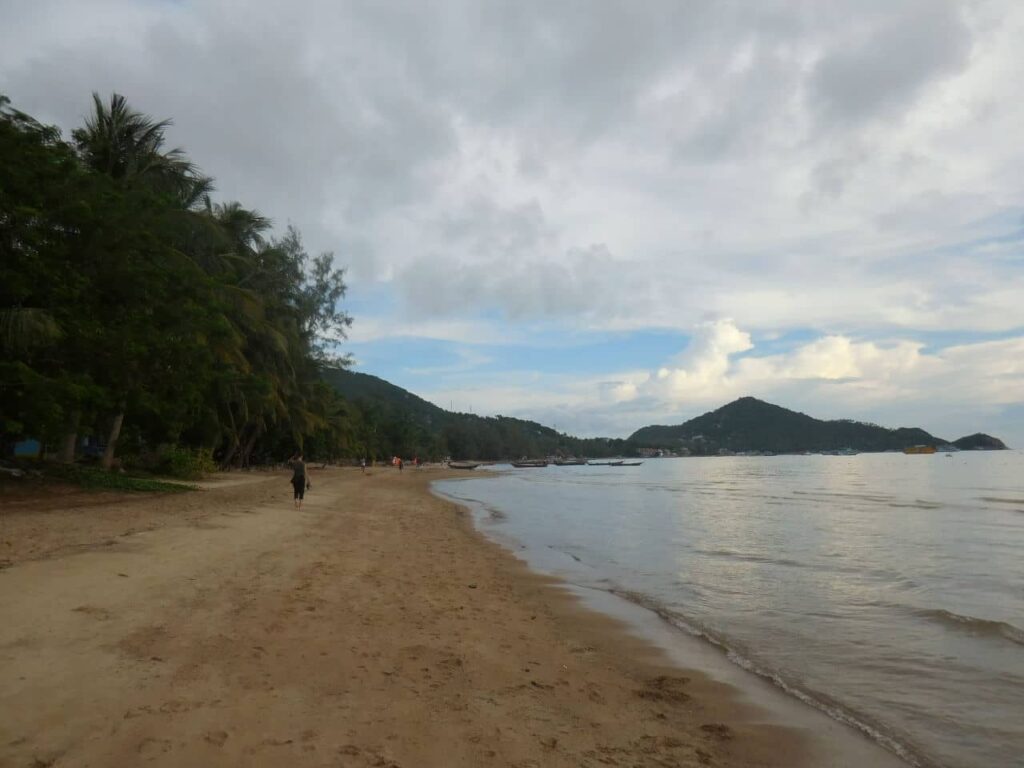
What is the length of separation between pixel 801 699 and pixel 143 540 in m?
8.81

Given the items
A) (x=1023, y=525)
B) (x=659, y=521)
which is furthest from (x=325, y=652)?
(x=1023, y=525)

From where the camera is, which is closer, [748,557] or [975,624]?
[975,624]

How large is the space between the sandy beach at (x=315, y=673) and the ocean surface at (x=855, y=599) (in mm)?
1158

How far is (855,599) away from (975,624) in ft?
5.34

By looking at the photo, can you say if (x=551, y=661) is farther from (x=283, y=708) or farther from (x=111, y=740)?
(x=111, y=740)

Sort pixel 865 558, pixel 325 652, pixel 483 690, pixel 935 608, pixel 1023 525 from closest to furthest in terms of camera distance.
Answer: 1. pixel 483 690
2. pixel 325 652
3. pixel 935 608
4. pixel 865 558
5. pixel 1023 525

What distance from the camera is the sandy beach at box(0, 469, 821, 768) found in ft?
11.9

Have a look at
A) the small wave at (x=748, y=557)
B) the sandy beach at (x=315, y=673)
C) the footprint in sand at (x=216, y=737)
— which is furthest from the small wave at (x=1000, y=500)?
the footprint in sand at (x=216, y=737)

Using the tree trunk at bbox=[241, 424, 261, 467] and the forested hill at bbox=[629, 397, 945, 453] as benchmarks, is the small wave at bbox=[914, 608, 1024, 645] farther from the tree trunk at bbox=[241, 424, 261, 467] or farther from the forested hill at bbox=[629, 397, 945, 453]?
the forested hill at bbox=[629, 397, 945, 453]

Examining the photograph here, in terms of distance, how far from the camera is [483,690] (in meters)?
4.89

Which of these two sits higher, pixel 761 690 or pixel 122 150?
pixel 122 150

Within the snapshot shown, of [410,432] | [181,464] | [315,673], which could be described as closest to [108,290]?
[181,464]

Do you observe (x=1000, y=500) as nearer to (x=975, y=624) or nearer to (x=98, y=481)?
(x=975, y=624)

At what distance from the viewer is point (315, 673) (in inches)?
189
